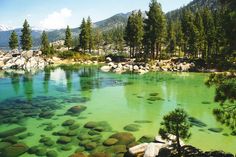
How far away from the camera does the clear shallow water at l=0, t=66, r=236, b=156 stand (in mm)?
26908

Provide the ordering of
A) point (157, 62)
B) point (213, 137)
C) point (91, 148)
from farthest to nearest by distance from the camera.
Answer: point (157, 62) → point (213, 137) → point (91, 148)

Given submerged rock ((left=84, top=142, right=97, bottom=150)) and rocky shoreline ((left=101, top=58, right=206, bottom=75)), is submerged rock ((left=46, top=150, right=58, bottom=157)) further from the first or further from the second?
rocky shoreline ((left=101, top=58, right=206, bottom=75))

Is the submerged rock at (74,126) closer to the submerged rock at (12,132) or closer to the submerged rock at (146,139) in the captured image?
the submerged rock at (12,132)

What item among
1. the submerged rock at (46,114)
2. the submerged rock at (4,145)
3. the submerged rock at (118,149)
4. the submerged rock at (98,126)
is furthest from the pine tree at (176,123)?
the submerged rock at (46,114)

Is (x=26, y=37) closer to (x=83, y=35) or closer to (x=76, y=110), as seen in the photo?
(x=83, y=35)

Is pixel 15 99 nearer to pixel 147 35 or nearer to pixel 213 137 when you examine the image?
pixel 213 137

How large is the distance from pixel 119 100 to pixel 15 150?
69.2 feet

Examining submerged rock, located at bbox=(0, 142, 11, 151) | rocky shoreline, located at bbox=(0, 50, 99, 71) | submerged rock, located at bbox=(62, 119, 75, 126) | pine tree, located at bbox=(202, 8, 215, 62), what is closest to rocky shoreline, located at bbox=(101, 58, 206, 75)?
pine tree, located at bbox=(202, 8, 215, 62)

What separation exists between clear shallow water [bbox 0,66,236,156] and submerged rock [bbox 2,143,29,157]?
1.18 metres

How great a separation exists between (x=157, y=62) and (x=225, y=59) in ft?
221

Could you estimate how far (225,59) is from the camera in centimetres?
1578

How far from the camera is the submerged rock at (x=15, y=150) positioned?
21.7 m

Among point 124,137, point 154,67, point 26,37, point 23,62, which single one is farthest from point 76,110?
point 26,37

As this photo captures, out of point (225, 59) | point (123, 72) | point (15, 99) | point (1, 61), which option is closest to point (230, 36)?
point (225, 59)
